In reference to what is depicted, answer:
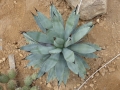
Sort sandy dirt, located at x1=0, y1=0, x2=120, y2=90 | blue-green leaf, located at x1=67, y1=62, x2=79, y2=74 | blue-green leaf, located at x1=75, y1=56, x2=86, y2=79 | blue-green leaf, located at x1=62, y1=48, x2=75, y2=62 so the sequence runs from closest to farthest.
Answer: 1. blue-green leaf, located at x1=62, y1=48, x2=75, y2=62
2. blue-green leaf, located at x1=67, y1=62, x2=79, y2=74
3. blue-green leaf, located at x1=75, y1=56, x2=86, y2=79
4. sandy dirt, located at x1=0, y1=0, x2=120, y2=90

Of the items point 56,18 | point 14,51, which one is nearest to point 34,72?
point 14,51

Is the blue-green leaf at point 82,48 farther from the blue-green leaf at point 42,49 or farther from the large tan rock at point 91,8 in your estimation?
the large tan rock at point 91,8

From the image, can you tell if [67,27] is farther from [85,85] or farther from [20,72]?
[20,72]

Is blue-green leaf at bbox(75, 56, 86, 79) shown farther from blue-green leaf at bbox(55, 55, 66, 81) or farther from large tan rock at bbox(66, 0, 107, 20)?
large tan rock at bbox(66, 0, 107, 20)

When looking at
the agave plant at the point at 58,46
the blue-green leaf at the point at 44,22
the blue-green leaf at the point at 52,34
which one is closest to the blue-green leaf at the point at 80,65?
the agave plant at the point at 58,46

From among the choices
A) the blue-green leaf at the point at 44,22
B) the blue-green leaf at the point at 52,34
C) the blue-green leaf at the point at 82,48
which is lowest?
the blue-green leaf at the point at 82,48

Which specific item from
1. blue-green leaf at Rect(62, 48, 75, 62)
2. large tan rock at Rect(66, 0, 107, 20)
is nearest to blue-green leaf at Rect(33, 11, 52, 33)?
blue-green leaf at Rect(62, 48, 75, 62)
